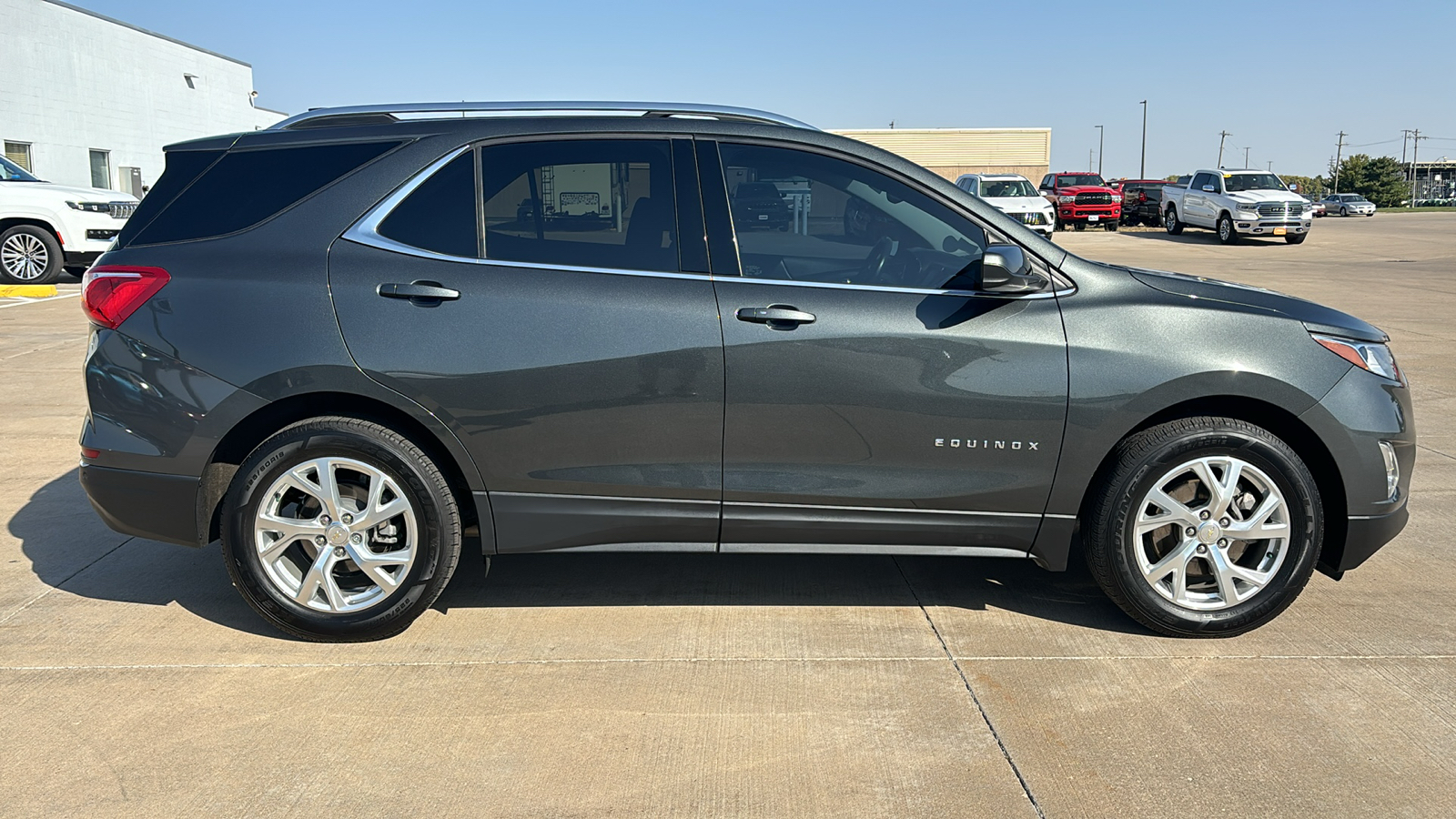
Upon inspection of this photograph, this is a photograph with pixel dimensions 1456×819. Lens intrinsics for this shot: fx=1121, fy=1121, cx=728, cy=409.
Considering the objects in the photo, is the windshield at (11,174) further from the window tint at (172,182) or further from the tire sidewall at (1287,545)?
the tire sidewall at (1287,545)

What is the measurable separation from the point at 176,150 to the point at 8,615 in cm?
185

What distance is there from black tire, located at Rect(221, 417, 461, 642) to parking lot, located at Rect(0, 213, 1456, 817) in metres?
0.12

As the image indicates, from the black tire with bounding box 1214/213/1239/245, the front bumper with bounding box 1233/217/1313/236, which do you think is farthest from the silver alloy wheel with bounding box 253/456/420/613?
the black tire with bounding box 1214/213/1239/245

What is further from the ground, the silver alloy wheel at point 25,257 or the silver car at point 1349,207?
the silver car at point 1349,207

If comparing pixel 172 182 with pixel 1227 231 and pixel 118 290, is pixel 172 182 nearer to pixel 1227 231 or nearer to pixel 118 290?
pixel 118 290

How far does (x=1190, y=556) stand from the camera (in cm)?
394

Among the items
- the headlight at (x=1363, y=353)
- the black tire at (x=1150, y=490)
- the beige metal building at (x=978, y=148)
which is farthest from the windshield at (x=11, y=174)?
the beige metal building at (x=978, y=148)

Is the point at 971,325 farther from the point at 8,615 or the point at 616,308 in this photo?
the point at 8,615

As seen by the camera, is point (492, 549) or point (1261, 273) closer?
point (492, 549)

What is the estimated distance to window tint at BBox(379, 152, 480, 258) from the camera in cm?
389

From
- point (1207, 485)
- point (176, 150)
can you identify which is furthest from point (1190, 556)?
point (176, 150)

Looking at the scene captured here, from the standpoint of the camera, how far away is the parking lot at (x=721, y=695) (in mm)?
2998

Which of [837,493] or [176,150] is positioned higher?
[176,150]

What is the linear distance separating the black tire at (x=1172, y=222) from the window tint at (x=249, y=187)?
34.6 meters
